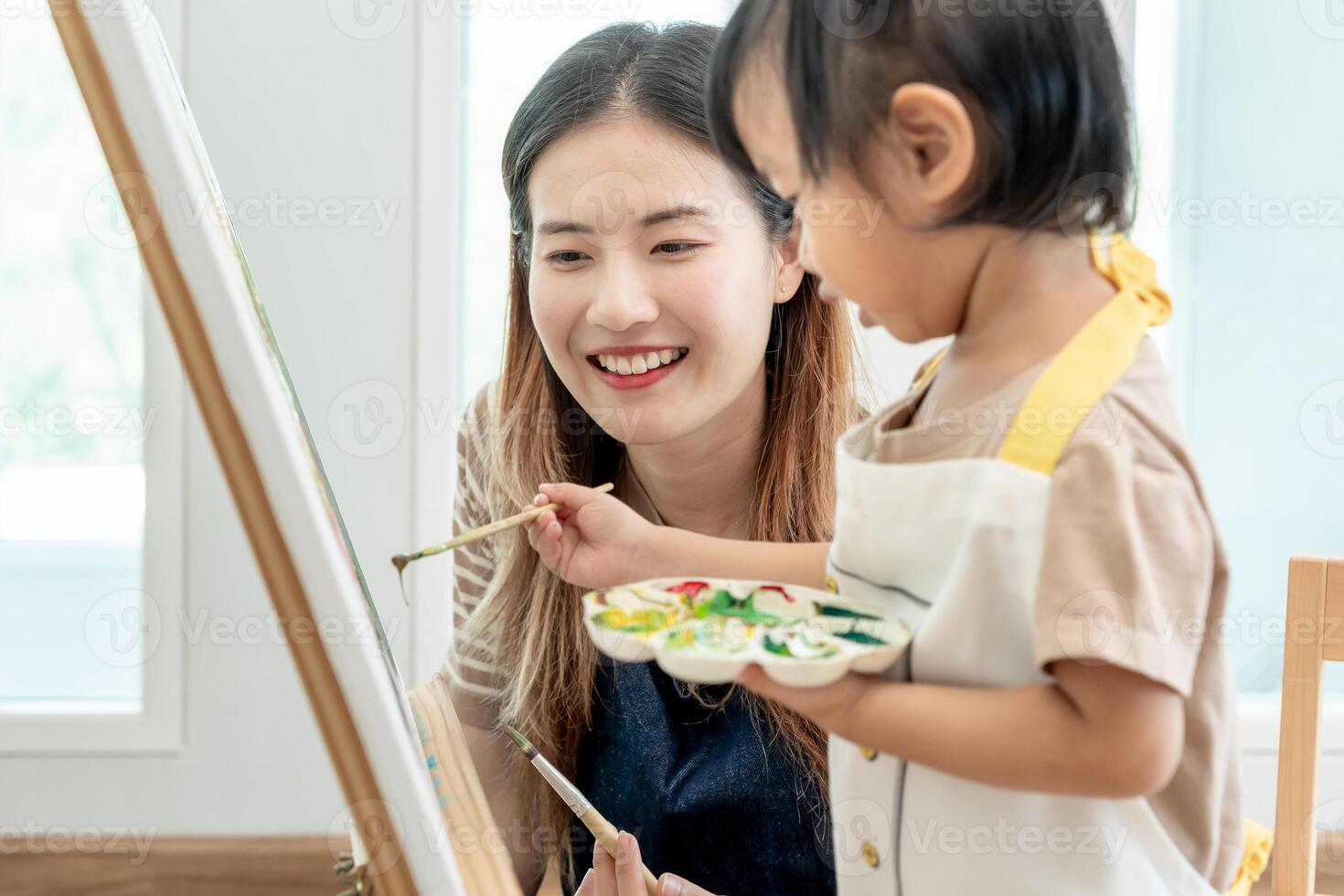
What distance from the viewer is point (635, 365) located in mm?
1013

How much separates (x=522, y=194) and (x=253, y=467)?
649 millimetres

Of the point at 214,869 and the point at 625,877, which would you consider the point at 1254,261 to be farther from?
the point at 214,869

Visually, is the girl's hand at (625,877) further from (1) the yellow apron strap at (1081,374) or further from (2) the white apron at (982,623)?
(1) the yellow apron strap at (1081,374)

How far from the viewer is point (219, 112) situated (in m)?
1.75

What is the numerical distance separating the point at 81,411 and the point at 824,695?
1.79 metres

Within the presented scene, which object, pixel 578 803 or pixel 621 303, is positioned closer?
pixel 578 803

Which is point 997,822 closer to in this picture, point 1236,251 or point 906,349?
point 906,349

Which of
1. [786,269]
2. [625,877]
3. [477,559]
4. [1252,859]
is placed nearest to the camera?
[1252,859]

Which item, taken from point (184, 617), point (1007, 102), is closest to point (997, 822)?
point (1007, 102)

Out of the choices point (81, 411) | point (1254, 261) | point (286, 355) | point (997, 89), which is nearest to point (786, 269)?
point (997, 89)

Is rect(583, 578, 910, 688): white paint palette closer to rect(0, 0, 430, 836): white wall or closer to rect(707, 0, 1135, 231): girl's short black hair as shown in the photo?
rect(707, 0, 1135, 231): girl's short black hair

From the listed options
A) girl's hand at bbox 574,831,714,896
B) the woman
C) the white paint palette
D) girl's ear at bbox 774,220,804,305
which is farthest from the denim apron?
the white paint palette

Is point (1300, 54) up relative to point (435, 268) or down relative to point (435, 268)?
up

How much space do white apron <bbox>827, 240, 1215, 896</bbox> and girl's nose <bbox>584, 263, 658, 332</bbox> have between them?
409 mm
